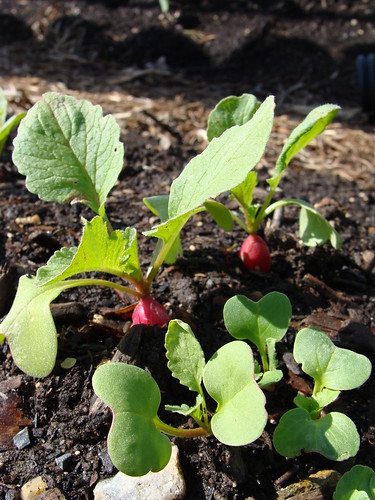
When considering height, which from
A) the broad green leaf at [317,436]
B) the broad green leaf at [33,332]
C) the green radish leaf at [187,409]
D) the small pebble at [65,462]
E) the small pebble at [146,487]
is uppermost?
the broad green leaf at [33,332]

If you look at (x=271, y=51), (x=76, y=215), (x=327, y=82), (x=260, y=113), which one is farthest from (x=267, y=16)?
(x=260, y=113)

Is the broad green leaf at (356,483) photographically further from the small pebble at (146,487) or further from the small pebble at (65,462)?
the small pebble at (65,462)

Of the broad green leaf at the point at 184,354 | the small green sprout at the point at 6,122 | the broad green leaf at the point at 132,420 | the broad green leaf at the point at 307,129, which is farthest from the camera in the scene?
the small green sprout at the point at 6,122

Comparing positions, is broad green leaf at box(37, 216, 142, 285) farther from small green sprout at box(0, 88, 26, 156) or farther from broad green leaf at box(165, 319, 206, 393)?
small green sprout at box(0, 88, 26, 156)

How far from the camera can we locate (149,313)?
4.81 feet

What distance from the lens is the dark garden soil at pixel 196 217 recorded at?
129 centimetres

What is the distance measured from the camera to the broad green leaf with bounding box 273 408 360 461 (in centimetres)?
112

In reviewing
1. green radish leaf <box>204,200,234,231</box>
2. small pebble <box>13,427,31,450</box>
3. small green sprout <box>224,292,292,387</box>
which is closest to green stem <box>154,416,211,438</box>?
small green sprout <box>224,292,292,387</box>

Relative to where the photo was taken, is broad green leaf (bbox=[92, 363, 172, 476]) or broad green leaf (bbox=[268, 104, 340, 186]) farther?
broad green leaf (bbox=[268, 104, 340, 186])

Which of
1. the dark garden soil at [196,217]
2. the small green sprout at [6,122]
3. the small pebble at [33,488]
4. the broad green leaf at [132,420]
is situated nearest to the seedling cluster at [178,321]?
the broad green leaf at [132,420]

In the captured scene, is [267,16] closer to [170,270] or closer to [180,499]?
[170,270]

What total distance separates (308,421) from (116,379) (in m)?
0.42

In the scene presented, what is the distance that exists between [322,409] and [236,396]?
34 cm

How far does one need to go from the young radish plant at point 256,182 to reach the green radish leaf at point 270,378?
0.46 m
